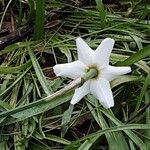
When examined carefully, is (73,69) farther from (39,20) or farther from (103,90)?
(39,20)

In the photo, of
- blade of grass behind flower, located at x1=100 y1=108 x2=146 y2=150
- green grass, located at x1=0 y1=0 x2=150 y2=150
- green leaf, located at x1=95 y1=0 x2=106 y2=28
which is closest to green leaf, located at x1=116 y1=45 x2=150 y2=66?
green grass, located at x1=0 y1=0 x2=150 y2=150

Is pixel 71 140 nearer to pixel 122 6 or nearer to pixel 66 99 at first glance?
pixel 66 99

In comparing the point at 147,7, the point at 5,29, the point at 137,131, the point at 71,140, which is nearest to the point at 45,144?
the point at 71,140

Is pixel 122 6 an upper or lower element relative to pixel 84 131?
upper

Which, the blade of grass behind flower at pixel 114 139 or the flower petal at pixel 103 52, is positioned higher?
the flower petal at pixel 103 52

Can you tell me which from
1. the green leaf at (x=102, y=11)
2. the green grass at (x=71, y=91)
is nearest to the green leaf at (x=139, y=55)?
the green grass at (x=71, y=91)

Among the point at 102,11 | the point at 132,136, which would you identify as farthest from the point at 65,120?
the point at 102,11

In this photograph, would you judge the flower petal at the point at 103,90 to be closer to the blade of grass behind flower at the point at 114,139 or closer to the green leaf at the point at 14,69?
the blade of grass behind flower at the point at 114,139
